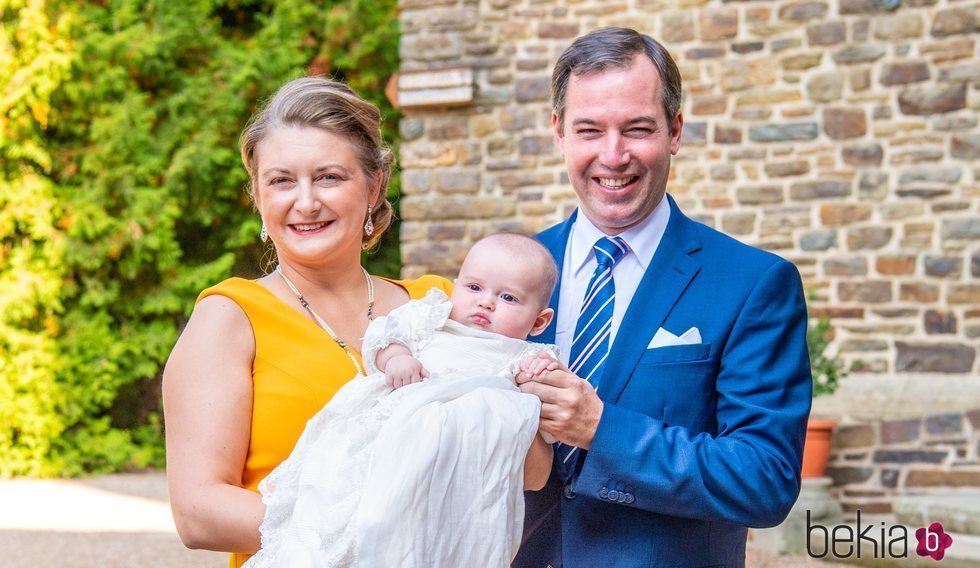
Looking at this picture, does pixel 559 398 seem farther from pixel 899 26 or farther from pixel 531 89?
pixel 531 89

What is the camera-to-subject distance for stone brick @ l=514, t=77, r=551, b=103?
7.53 meters

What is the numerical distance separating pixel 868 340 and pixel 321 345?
5.26 metres

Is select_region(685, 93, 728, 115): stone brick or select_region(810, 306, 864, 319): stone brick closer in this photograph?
select_region(810, 306, 864, 319): stone brick

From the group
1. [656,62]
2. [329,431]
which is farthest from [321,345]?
[656,62]

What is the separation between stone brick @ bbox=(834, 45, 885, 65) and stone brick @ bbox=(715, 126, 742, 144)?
78 cm

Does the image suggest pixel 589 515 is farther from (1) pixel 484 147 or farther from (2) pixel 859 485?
(1) pixel 484 147

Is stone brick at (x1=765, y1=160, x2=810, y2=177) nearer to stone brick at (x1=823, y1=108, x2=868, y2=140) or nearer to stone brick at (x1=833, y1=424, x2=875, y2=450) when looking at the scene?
stone brick at (x1=823, y1=108, x2=868, y2=140)

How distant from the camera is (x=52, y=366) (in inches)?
368

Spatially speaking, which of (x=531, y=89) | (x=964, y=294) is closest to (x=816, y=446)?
(x=964, y=294)

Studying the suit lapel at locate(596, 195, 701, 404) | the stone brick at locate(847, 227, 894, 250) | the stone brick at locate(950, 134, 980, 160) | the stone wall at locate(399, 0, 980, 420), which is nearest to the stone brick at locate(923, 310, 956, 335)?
the stone wall at locate(399, 0, 980, 420)

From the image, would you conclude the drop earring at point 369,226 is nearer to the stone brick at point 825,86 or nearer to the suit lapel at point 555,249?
the suit lapel at point 555,249

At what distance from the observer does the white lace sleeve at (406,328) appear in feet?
6.86

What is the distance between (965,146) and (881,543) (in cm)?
254

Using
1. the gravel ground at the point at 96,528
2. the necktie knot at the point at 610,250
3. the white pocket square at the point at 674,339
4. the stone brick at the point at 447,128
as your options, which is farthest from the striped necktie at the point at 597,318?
the stone brick at the point at 447,128
